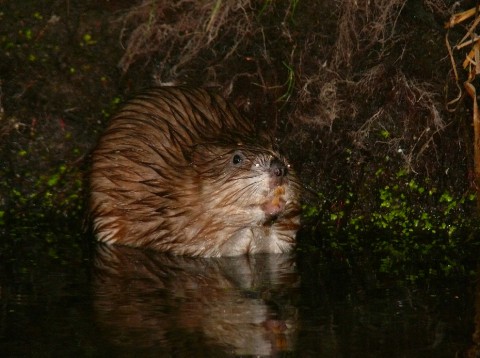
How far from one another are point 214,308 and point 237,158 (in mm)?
1254

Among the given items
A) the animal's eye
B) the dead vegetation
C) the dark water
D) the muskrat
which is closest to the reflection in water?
the dark water

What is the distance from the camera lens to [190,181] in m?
5.70

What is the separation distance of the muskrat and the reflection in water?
0.12 meters

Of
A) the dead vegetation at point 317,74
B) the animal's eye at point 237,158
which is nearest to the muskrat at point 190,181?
the animal's eye at point 237,158

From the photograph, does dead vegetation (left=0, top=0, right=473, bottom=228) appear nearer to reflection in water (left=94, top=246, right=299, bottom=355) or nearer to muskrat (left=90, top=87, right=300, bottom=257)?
muskrat (left=90, top=87, right=300, bottom=257)

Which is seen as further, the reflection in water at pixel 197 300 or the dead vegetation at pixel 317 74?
the dead vegetation at pixel 317 74

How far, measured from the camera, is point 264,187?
5.37 metres

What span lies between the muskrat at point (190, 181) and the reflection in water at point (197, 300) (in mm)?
123

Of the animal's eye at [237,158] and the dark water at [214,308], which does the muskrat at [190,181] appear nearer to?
the animal's eye at [237,158]

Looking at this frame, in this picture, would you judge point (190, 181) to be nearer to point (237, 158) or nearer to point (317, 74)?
point (237, 158)

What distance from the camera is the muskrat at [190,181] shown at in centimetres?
547

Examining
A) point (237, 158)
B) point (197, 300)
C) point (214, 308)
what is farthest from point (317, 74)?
point (214, 308)

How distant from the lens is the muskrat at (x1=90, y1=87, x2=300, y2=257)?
18.0 ft

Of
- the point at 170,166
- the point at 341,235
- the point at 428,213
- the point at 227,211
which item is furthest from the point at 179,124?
the point at 428,213
